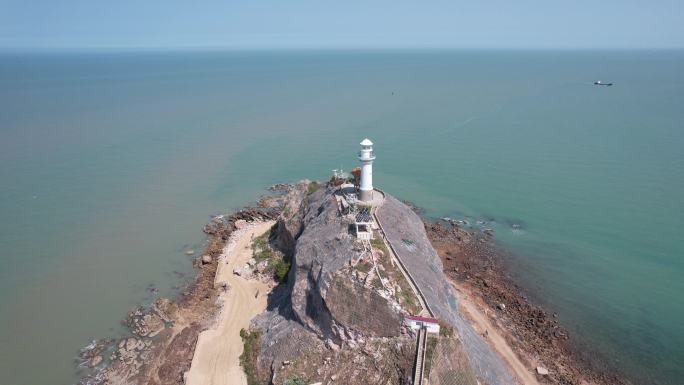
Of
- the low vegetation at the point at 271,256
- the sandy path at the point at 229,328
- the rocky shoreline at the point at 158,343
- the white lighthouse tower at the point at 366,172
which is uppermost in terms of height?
the white lighthouse tower at the point at 366,172

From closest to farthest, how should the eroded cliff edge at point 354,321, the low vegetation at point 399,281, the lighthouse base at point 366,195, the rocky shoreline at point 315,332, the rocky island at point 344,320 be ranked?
the eroded cliff edge at point 354,321 → the rocky island at point 344,320 → the low vegetation at point 399,281 → the rocky shoreline at point 315,332 → the lighthouse base at point 366,195

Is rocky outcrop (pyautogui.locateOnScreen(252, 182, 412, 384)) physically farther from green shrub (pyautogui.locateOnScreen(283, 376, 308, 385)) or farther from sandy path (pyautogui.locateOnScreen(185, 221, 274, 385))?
sandy path (pyautogui.locateOnScreen(185, 221, 274, 385))

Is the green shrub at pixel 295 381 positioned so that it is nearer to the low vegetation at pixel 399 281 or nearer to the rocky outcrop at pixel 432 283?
the low vegetation at pixel 399 281

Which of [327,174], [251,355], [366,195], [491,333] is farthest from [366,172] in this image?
[327,174]

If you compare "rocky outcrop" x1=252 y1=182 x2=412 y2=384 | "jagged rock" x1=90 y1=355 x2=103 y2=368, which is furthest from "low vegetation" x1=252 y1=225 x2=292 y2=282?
"jagged rock" x1=90 y1=355 x2=103 y2=368

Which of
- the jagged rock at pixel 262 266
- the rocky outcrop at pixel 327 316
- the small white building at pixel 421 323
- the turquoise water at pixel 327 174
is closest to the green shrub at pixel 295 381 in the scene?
the rocky outcrop at pixel 327 316
